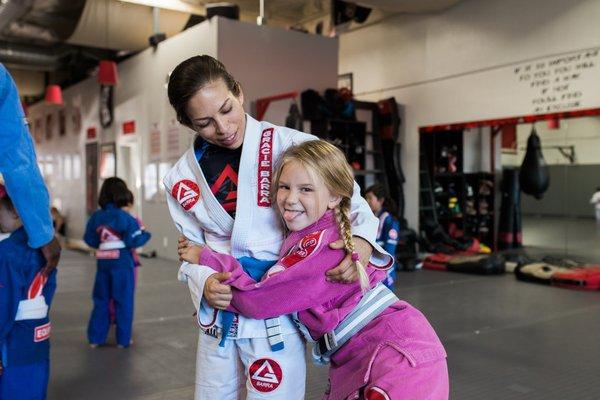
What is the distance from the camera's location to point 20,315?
197 cm

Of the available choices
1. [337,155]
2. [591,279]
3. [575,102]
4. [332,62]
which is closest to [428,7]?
[332,62]

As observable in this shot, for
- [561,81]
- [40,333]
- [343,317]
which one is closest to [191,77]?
[343,317]

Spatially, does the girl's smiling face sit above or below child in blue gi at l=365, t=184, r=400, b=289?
above

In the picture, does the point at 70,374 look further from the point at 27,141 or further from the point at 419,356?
the point at 419,356

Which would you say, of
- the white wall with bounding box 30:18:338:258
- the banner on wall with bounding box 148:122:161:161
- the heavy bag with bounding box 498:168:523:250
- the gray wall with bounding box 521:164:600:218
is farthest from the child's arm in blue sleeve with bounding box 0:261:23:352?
Result: the heavy bag with bounding box 498:168:523:250

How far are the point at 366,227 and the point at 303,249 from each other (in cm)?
17

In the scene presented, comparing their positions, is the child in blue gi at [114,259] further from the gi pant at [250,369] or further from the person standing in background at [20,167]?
the gi pant at [250,369]

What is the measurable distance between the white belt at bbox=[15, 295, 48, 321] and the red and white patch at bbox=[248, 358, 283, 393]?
111 centimetres

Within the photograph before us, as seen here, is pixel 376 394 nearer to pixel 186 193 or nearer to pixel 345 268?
pixel 345 268

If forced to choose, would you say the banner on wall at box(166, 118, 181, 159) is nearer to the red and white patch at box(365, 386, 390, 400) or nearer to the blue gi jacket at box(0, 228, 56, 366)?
the blue gi jacket at box(0, 228, 56, 366)

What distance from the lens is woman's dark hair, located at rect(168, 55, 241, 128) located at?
50.2 inches

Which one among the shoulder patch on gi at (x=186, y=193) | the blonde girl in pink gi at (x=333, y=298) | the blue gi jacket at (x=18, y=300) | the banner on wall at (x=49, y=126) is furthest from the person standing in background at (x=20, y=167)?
the banner on wall at (x=49, y=126)

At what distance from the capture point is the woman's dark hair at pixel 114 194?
3.95 metres

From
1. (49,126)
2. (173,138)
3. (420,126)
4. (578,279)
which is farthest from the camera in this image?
(49,126)
